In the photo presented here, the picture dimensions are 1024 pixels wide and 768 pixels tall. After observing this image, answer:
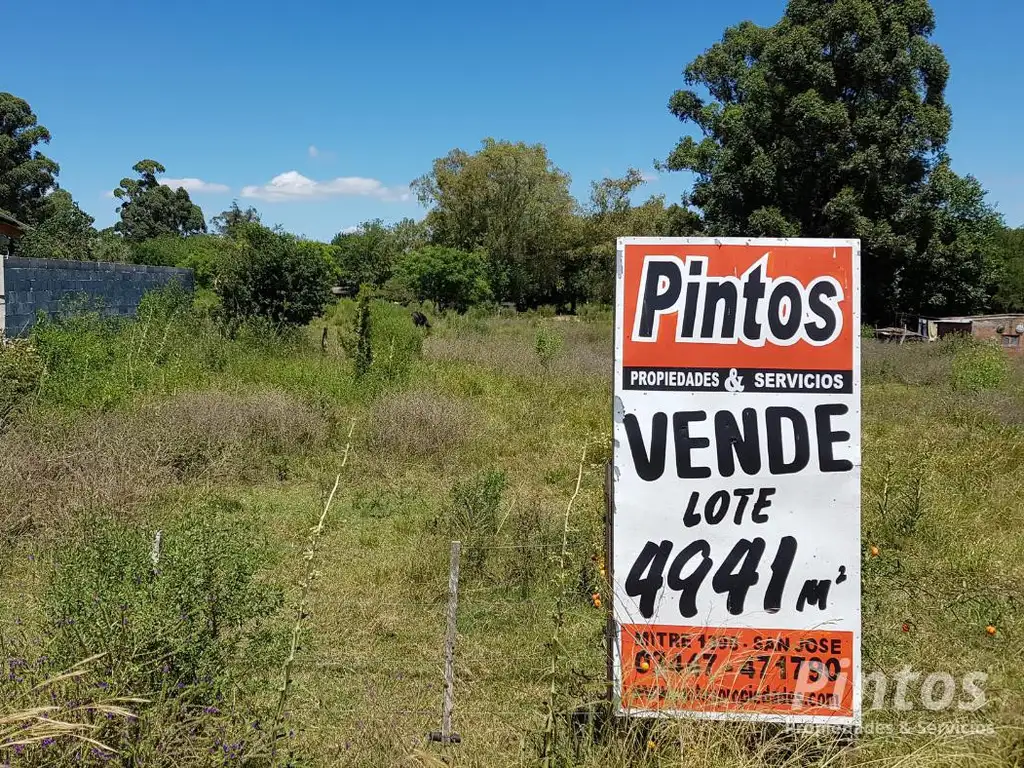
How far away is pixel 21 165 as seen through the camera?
38.5 metres

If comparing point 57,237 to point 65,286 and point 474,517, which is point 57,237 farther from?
point 474,517

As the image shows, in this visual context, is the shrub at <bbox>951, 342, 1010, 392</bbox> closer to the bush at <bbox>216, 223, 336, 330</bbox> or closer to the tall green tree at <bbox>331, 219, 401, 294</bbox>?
the bush at <bbox>216, 223, 336, 330</bbox>

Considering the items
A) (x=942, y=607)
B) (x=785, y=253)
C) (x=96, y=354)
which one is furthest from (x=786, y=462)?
(x=96, y=354)

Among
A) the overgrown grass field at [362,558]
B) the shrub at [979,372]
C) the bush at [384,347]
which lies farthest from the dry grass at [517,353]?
the shrub at [979,372]

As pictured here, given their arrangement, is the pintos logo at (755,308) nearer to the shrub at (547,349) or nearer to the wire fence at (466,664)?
the wire fence at (466,664)

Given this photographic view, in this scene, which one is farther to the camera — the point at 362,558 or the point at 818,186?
the point at 818,186

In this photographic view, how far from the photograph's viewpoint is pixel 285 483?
7.36 m

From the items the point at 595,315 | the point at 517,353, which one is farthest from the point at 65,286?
the point at 595,315

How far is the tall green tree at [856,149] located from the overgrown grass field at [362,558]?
31.8ft

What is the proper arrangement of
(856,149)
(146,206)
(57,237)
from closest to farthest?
(856,149) → (57,237) → (146,206)

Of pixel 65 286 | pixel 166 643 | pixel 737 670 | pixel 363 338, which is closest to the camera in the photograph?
pixel 737 670

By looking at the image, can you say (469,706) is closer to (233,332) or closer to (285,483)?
(285,483)

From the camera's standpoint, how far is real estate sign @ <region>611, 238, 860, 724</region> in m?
2.54

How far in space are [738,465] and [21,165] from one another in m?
45.8
